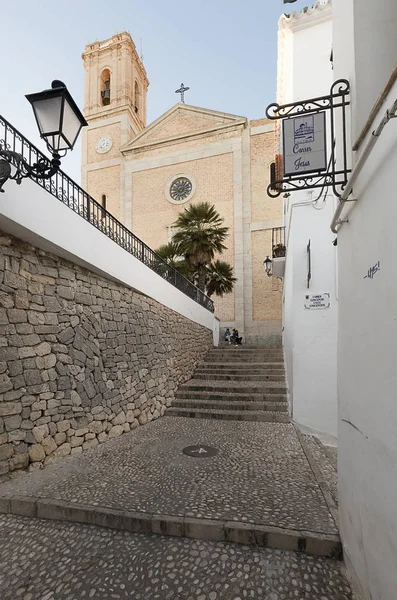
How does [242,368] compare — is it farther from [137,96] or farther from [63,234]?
[137,96]

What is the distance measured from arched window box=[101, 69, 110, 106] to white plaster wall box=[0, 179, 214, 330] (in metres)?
19.3

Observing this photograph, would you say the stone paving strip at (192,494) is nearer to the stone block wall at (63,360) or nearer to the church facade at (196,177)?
the stone block wall at (63,360)

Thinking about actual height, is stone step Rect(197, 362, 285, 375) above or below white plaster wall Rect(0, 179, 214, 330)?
below

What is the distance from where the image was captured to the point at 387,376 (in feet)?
4.85

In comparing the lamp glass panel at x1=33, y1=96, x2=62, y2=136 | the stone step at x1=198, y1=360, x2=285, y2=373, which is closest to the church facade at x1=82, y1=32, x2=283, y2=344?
the stone step at x1=198, y1=360, x2=285, y2=373

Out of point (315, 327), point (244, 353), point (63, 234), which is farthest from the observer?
point (244, 353)

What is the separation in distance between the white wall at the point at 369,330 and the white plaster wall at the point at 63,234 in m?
3.11

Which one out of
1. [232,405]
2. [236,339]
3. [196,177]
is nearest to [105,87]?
[196,177]

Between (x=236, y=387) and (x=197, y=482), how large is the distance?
13.5 feet

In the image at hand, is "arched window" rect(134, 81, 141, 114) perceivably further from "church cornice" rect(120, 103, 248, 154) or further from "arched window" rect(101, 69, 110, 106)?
"church cornice" rect(120, 103, 248, 154)

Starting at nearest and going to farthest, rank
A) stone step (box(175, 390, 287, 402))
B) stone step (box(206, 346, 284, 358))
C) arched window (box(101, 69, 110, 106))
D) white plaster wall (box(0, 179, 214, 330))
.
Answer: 1. white plaster wall (box(0, 179, 214, 330))
2. stone step (box(175, 390, 287, 402))
3. stone step (box(206, 346, 284, 358))
4. arched window (box(101, 69, 110, 106))

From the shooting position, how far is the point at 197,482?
3.17m

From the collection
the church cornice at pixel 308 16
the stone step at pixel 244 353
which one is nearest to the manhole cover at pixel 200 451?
the stone step at pixel 244 353

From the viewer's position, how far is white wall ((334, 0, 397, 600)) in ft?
4.75
